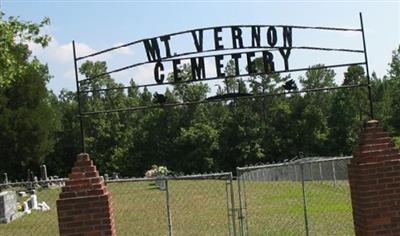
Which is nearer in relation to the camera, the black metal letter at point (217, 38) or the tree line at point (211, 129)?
the black metal letter at point (217, 38)

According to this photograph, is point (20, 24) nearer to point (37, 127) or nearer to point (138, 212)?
point (138, 212)

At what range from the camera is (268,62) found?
28.9 ft

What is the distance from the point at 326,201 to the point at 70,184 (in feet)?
46.5

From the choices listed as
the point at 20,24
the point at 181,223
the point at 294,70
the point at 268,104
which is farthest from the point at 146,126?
the point at 294,70

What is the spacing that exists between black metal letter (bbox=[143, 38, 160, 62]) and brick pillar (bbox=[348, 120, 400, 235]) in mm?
3046

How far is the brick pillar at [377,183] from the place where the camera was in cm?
804

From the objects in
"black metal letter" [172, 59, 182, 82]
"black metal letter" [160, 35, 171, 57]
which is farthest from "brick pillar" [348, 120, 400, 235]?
"black metal letter" [160, 35, 171, 57]

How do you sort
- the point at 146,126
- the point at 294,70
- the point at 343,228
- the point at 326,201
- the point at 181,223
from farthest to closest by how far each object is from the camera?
the point at 146,126 < the point at 326,201 < the point at 181,223 < the point at 343,228 < the point at 294,70

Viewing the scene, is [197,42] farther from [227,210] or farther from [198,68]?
[227,210]

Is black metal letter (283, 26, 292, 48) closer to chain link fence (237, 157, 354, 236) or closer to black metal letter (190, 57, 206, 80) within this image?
black metal letter (190, 57, 206, 80)

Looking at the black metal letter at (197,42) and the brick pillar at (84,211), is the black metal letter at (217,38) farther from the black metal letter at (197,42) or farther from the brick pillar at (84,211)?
the brick pillar at (84,211)

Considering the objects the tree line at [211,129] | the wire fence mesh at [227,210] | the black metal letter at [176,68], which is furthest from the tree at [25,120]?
the black metal letter at [176,68]

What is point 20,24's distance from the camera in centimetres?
2219

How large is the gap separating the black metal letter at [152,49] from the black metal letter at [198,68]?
50 cm
